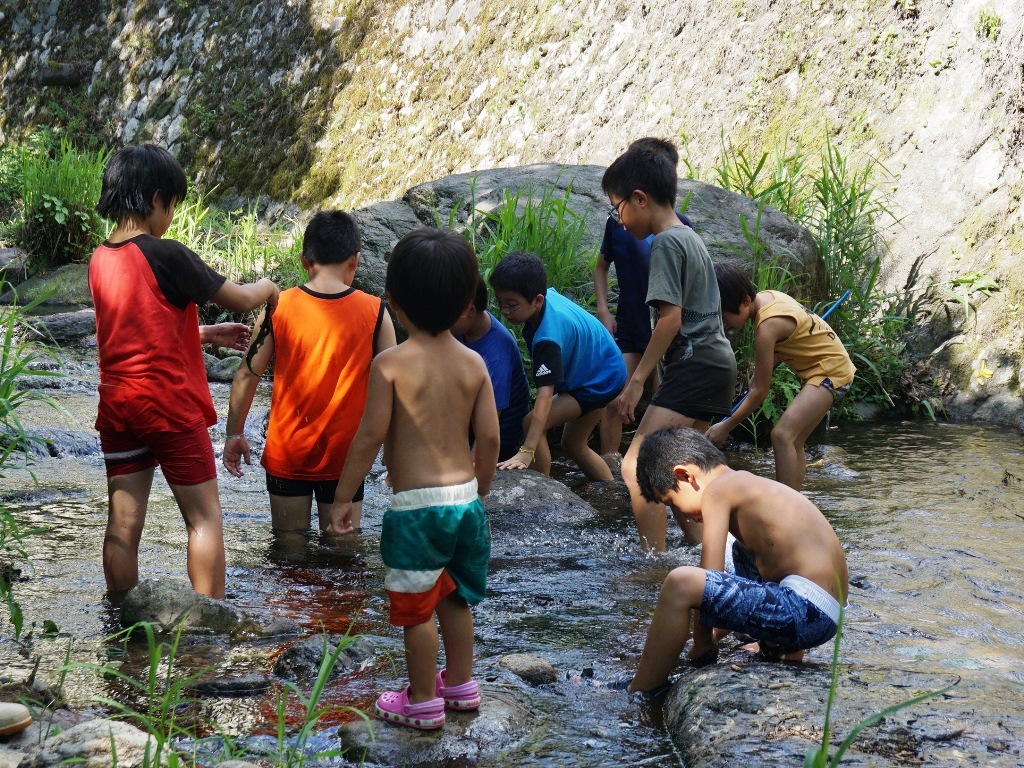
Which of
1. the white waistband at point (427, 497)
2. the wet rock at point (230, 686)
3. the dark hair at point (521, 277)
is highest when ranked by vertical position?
the dark hair at point (521, 277)

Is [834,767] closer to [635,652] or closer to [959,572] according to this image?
[635,652]

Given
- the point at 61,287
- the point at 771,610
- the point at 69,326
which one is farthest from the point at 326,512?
the point at 61,287

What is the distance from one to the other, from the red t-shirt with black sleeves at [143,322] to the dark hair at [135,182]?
4.1 inches

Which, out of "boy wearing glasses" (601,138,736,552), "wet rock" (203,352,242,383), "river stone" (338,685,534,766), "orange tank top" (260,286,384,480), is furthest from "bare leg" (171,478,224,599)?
"wet rock" (203,352,242,383)

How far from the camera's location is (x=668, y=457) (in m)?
3.21

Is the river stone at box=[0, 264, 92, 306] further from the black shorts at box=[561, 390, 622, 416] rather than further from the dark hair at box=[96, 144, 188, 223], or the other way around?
the dark hair at box=[96, 144, 188, 223]

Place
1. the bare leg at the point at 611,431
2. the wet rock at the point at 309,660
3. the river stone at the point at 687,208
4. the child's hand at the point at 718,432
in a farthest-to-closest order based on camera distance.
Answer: the river stone at the point at 687,208, the bare leg at the point at 611,431, the child's hand at the point at 718,432, the wet rock at the point at 309,660

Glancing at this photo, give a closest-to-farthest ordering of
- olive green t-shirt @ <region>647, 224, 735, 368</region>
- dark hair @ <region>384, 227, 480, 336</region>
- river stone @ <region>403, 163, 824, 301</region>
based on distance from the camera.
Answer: dark hair @ <region>384, 227, 480, 336</region>, olive green t-shirt @ <region>647, 224, 735, 368</region>, river stone @ <region>403, 163, 824, 301</region>

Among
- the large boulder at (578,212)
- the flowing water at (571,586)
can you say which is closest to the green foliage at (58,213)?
the large boulder at (578,212)

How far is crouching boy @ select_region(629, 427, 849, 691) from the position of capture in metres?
2.88

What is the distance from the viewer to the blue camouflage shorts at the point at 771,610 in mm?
2867

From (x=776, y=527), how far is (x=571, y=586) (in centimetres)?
123

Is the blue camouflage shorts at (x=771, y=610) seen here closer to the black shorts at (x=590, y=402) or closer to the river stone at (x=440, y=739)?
the river stone at (x=440, y=739)

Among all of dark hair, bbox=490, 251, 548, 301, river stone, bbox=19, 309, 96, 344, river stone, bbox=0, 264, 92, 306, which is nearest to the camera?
dark hair, bbox=490, 251, 548, 301
